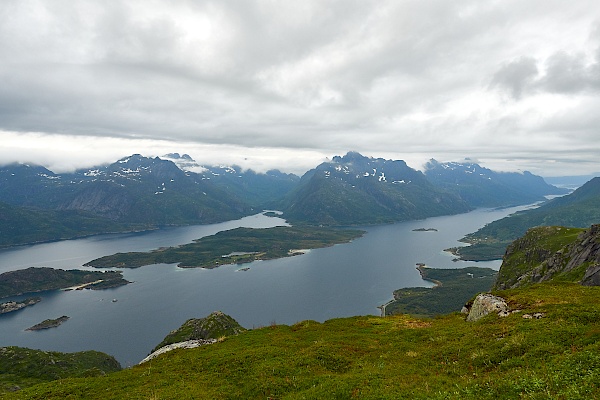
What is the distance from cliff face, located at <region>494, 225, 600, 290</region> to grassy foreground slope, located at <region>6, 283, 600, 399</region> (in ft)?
171

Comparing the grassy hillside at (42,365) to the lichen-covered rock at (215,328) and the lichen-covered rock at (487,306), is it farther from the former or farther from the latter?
the lichen-covered rock at (487,306)

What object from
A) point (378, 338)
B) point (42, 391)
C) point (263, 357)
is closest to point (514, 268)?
point (378, 338)

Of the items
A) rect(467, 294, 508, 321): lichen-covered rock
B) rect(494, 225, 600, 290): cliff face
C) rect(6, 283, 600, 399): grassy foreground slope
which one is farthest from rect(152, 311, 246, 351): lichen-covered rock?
rect(494, 225, 600, 290): cliff face

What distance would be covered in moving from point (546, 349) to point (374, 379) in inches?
512

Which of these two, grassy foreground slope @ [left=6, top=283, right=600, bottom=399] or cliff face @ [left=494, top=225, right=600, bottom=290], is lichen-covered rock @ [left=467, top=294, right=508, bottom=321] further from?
cliff face @ [left=494, top=225, right=600, bottom=290]

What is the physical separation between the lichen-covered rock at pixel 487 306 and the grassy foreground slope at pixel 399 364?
1302 millimetres

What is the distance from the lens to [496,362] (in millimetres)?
25703

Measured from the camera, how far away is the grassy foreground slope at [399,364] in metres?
21.7

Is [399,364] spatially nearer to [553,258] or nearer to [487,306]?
[487,306]

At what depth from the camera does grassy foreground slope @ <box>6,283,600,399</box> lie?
2172 cm

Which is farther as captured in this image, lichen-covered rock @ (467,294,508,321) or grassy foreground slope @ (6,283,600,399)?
lichen-covered rock @ (467,294,508,321)

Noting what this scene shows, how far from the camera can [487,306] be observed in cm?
4109

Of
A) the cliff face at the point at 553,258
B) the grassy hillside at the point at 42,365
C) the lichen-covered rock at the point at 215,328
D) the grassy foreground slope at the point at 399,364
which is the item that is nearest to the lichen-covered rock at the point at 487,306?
the grassy foreground slope at the point at 399,364

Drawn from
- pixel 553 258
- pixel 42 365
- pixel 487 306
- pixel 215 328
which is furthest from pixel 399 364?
pixel 42 365
